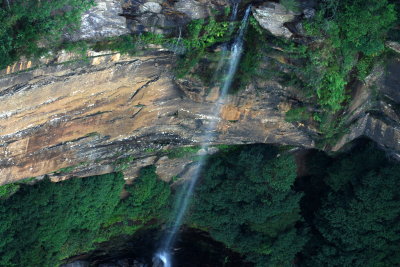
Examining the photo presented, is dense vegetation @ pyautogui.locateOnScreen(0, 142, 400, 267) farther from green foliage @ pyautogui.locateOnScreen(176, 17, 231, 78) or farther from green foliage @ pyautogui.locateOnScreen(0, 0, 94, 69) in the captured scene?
green foliage @ pyautogui.locateOnScreen(0, 0, 94, 69)

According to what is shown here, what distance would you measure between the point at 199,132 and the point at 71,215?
4.84m

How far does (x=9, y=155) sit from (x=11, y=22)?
3.95 m

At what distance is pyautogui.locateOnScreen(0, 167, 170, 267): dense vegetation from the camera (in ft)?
44.0

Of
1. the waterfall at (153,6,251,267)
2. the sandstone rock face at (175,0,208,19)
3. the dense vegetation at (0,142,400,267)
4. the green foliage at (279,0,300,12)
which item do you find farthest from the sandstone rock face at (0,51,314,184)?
the green foliage at (279,0,300,12)

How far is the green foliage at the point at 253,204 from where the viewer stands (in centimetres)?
1541

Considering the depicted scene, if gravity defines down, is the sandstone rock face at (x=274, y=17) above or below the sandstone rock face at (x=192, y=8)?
below

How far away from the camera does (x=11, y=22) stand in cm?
877

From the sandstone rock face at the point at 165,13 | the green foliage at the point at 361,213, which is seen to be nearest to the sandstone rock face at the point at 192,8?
the sandstone rock face at the point at 165,13

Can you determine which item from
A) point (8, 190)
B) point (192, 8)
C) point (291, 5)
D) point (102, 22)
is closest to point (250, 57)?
point (291, 5)

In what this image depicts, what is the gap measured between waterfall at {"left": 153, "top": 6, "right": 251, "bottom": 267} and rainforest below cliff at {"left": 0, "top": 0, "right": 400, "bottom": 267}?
0.18 ft

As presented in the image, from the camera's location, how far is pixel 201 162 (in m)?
16.5

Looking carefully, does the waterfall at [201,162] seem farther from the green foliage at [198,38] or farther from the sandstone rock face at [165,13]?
the sandstone rock face at [165,13]

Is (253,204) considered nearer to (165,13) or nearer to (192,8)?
(192,8)

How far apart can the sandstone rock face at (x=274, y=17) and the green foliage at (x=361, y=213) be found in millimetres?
6302
